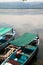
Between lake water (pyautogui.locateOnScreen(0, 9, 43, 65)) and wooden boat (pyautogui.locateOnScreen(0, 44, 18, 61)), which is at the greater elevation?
lake water (pyautogui.locateOnScreen(0, 9, 43, 65))

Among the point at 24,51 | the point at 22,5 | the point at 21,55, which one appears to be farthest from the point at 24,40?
the point at 22,5

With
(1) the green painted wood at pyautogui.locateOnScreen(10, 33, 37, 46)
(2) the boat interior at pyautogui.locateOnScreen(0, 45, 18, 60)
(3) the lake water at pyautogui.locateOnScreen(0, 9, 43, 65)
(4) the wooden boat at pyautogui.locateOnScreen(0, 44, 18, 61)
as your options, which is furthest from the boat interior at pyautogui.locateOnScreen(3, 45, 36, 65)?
(3) the lake water at pyautogui.locateOnScreen(0, 9, 43, 65)

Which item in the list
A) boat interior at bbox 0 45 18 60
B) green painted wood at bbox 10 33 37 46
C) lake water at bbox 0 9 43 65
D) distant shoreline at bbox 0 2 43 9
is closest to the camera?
boat interior at bbox 0 45 18 60

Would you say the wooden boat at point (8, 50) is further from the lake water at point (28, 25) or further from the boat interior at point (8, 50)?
the lake water at point (28, 25)

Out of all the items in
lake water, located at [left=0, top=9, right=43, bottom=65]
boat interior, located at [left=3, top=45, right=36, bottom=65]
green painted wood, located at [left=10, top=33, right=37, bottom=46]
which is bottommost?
boat interior, located at [left=3, top=45, right=36, bottom=65]

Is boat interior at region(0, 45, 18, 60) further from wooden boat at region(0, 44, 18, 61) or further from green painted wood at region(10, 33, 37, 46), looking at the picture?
green painted wood at region(10, 33, 37, 46)

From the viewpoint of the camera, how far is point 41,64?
87.8 ft

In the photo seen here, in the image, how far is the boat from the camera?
23.9m

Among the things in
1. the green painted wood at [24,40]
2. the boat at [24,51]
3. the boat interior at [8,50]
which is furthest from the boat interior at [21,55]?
the boat interior at [8,50]

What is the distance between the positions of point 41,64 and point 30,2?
5520cm

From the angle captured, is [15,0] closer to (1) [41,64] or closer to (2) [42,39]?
(2) [42,39]

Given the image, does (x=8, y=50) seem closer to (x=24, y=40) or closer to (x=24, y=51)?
(x=24, y=51)

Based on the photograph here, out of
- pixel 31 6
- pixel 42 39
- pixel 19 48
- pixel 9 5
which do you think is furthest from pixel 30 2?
pixel 19 48

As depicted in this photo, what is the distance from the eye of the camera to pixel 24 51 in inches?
1098
